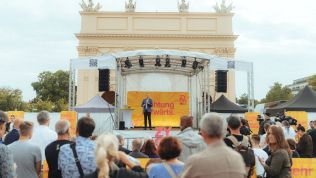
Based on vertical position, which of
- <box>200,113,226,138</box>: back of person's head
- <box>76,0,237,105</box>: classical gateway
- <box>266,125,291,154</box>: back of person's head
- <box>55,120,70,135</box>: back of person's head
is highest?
<box>76,0,237,105</box>: classical gateway

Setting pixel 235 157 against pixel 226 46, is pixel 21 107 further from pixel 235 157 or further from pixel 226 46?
pixel 235 157

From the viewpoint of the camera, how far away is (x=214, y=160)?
3.04 meters

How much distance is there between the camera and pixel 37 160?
198 inches

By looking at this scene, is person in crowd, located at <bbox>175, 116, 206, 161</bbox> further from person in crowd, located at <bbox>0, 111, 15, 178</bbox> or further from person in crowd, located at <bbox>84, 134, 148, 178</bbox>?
person in crowd, located at <bbox>0, 111, 15, 178</bbox>

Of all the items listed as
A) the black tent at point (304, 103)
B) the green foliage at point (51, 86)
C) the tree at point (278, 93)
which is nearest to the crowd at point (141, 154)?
the black tent at point (304, 103)

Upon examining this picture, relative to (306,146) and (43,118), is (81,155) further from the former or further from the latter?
(306,146)

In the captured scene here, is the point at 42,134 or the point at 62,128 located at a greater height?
the point at 62,128

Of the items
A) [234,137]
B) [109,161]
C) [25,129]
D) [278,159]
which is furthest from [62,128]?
[278,159]

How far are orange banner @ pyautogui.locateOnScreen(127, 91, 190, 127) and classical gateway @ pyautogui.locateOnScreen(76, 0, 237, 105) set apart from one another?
18.6 metres

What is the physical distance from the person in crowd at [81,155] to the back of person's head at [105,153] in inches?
33.5

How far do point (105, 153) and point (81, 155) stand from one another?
3.36ft

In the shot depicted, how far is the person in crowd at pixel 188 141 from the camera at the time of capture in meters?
5.14

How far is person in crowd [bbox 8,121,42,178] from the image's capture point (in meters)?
4.96

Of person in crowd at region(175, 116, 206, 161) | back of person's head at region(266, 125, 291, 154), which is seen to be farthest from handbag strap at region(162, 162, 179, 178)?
back of person's head at region(266, 125, 291, 154)
